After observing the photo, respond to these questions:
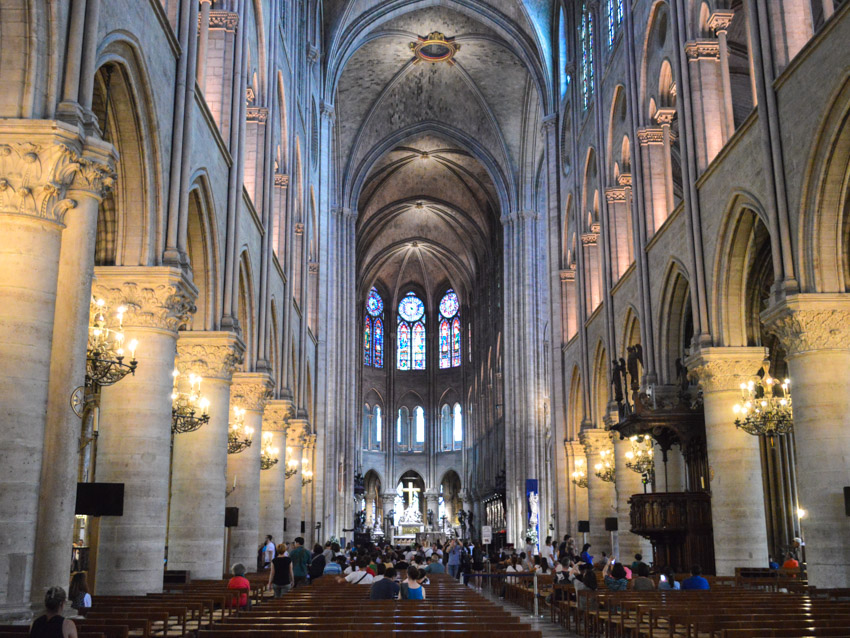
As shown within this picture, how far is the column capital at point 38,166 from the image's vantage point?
791 cm

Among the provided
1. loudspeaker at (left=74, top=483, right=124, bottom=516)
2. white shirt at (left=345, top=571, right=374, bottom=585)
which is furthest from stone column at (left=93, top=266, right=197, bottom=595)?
white shirt at (left=345, top=571, right=374, bottom=585)

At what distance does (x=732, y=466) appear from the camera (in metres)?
16.6

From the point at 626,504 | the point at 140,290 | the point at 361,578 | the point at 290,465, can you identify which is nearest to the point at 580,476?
the point at 626,504

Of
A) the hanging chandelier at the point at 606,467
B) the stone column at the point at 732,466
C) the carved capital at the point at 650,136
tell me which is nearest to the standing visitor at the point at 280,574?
the stone column at the point at 732,466

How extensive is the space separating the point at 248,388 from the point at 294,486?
9114 millimetres

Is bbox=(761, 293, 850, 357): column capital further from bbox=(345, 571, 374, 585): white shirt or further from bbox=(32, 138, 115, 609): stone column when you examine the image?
bbox=(32, 138, 115, 609): stone column

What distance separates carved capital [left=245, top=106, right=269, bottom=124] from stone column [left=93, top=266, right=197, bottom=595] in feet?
31.6

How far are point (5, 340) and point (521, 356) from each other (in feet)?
126

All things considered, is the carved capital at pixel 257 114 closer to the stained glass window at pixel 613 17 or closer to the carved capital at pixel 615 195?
the carved capital at pixel 615 195

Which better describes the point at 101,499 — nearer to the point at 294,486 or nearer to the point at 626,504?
the point at 626,504

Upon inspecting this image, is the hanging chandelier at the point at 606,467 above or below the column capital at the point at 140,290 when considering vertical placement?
below

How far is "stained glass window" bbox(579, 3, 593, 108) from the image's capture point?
29281mm

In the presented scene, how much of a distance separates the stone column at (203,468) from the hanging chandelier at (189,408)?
416 mm

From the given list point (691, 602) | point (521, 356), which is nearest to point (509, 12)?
point (521, 356)
